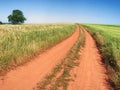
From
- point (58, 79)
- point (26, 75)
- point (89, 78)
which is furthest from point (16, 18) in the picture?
point (58, 79)

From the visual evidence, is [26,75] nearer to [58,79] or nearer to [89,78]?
[58,79]

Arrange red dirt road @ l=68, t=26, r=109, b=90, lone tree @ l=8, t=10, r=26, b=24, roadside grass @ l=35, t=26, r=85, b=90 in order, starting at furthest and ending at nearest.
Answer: lone tree @ l=8, t=10, r=26, b=24 < red dirt road @ l=68, t=26, r=109, b=90 < roadside grass @ l=35, t=26, r=85, b=90

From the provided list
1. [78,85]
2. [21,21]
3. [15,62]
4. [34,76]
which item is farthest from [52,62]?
[21,21]

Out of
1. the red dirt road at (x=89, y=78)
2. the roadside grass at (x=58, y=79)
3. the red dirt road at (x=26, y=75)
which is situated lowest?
the red dirt road at (x=89, y=78)

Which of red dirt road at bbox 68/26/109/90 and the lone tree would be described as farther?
the lone tree

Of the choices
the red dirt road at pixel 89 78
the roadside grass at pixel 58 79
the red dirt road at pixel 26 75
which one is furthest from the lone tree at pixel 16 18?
the roadside grass at pixel 58 79

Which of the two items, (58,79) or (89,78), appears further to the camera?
(89,78)

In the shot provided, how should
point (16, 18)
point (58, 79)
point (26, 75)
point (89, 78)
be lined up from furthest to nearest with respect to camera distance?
point (16, 18)
point (89, 78)
point (26, 75)
point (58, 79)

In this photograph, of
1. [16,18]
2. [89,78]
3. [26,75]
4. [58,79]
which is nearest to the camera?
[58,79]

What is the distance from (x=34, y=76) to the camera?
8297 millimetres

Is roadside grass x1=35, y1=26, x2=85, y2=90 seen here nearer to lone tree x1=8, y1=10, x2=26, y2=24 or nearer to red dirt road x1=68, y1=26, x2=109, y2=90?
red dirt road x1=68, y1=26, x2=109, y2=90

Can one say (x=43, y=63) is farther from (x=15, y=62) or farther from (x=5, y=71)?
(x=5, y=71)

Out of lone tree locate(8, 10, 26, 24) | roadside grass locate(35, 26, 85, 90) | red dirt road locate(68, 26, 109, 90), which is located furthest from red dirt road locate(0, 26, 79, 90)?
lone tree locate(8, 10, 26, 24)

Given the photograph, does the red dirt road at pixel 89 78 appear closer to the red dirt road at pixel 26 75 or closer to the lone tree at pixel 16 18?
the red dirt road at pixel 26 75
